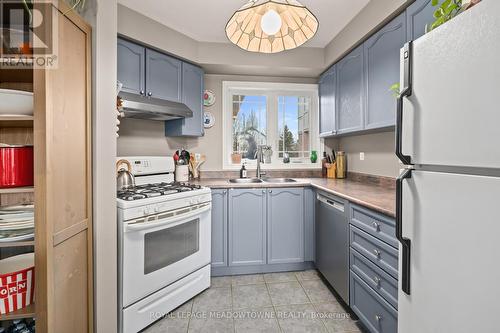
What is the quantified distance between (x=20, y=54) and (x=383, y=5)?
2.26 metres

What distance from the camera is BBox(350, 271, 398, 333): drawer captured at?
1.30 meters

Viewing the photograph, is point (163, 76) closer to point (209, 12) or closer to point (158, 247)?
point (209, 12)

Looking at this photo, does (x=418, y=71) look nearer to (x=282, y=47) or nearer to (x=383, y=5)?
(x=282, y=47)

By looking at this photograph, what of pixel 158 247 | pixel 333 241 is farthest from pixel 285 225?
pixel 158 247

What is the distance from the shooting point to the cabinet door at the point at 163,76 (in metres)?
2.23

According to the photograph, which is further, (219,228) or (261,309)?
(219,228)

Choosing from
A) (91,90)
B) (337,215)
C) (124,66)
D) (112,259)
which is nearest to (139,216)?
(112,259)

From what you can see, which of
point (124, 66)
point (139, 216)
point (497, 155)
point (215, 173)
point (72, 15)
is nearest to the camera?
point (497, 155)

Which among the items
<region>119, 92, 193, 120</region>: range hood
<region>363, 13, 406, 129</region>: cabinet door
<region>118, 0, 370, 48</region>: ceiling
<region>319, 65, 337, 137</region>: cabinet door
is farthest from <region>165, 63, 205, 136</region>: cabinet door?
<region>363, 13, 406, 129</region>: cabinet door

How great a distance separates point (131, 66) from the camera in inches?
83.1

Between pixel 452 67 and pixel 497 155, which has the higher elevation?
pixel 452 67

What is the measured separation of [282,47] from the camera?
1.62 meters

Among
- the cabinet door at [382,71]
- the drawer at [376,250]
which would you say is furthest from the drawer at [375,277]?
the cabinet door at [382,71]

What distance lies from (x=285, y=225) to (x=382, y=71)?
162cm
